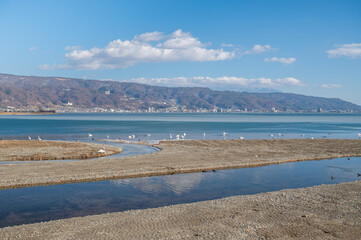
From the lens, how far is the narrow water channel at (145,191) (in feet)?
60.4

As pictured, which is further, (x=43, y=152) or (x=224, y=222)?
(x=43, y=152)

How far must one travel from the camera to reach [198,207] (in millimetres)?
17938

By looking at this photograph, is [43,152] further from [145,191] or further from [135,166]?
[145,191]

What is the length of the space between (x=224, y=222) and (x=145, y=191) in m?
8.59

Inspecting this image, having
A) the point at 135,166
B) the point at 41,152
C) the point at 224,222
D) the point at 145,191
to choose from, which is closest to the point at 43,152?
the point at 41,152

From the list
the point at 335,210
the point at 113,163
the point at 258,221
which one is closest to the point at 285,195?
the point at 335,210

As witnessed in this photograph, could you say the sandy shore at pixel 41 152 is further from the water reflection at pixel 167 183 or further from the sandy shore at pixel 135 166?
the water reflection at pixel 167 183

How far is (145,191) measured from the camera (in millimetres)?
22672

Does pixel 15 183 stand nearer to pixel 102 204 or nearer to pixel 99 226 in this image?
pixel 102 204

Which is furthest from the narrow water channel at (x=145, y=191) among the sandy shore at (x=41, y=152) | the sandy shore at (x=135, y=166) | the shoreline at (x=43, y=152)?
the sandy shore at (x=41, y=152)

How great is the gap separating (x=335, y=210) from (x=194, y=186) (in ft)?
33.4

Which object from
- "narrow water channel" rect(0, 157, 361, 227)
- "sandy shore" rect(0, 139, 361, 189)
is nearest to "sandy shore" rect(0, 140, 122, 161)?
"sandy shore" rect(0, 139, 361, 189)

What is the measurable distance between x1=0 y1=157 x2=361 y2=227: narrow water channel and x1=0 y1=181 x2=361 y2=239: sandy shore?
2.36m

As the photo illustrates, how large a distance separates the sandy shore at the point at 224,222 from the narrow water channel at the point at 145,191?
2359 millimetres
